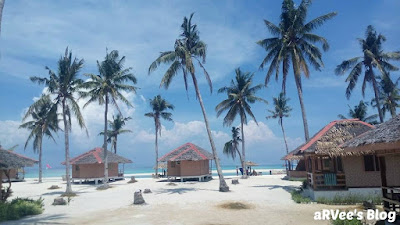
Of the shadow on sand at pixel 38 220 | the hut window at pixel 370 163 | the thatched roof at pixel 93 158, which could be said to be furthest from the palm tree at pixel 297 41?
the thatched roof at pixel 93 158

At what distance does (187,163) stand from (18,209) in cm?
2019

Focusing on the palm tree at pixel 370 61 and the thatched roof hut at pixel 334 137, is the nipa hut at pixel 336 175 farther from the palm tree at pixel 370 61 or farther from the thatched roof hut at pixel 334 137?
the palm tree at pixel 370 61

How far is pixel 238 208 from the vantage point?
567 inches

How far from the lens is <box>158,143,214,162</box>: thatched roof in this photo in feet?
103

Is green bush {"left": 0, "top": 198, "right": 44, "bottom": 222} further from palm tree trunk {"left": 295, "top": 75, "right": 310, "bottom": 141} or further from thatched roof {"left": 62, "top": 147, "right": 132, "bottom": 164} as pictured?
thatched roof {"left": 62, "top": 147, "right": 132, "bottom": 164}

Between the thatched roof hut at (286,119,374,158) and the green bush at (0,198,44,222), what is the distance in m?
14.3

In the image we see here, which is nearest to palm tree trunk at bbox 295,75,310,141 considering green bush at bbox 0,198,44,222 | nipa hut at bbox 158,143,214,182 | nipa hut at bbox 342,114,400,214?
nipa hut at bbox 342,114,400,214

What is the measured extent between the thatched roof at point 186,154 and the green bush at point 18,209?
57.2ft

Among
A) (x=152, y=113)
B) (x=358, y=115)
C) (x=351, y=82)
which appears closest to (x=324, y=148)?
(x=351, y=82)

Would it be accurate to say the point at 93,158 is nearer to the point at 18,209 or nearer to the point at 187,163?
the point at 187,163

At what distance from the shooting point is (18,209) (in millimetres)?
13633

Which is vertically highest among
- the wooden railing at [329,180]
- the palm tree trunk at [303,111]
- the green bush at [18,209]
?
the palm tree trunk at [303,111]

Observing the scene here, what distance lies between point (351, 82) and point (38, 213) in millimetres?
25278

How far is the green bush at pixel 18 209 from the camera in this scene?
12.9 metres
